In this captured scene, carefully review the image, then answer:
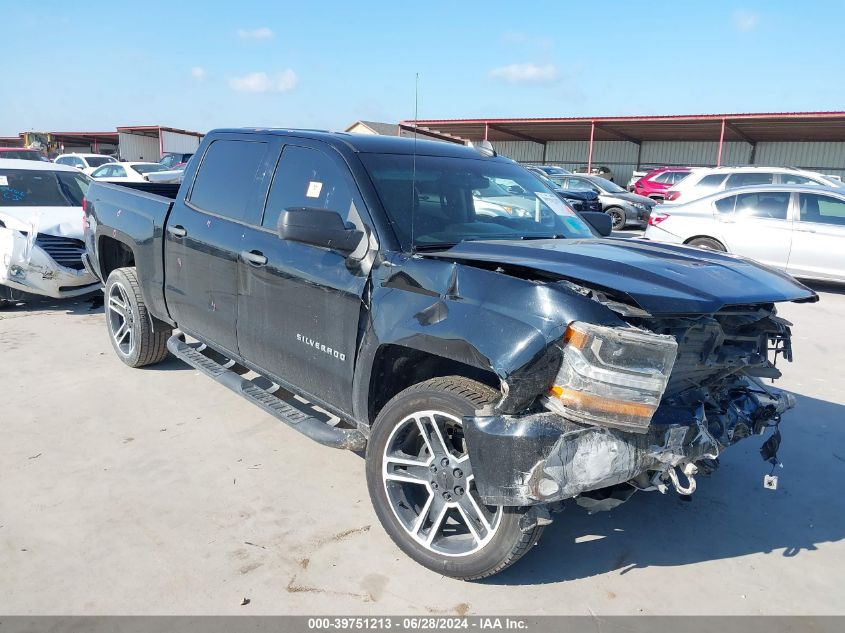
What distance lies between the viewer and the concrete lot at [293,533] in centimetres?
280

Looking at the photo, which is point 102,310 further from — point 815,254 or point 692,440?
point 815,254

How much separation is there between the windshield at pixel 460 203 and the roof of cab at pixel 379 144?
7cm

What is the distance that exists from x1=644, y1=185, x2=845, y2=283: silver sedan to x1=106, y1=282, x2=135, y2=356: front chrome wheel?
716 cm

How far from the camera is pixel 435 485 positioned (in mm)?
2934

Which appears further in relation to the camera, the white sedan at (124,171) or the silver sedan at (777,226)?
the white sedan at (124,171)

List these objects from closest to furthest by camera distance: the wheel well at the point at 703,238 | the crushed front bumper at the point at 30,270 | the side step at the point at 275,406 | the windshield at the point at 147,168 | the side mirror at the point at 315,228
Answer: the side mirror at the point at 315,228 → the side step at the point at 275,406 → the crushed front bumper at the point at 30,270 → the wheel well at the point at 703,238 → the windshield at the point at 147,168

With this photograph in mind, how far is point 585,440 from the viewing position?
2.46 metres

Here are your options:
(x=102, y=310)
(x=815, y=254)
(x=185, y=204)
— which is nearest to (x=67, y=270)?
(x=102, y=310)

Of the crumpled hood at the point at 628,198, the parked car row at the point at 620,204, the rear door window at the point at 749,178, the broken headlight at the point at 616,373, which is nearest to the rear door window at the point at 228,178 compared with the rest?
the broken headlight at the point at 616,373

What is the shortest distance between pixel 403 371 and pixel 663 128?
111 ft

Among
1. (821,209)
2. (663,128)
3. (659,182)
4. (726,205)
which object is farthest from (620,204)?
(663,128)

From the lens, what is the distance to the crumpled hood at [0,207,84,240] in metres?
7.36

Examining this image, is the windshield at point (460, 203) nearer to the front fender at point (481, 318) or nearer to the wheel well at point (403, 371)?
the front fender at point (481, 318)

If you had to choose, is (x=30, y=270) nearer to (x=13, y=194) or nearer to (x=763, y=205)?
(x=13, y=194)
